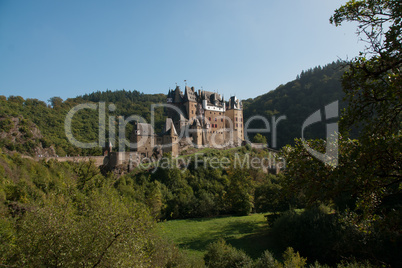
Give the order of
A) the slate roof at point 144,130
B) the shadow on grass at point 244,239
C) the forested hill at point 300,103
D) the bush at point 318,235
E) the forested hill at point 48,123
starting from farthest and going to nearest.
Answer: the forested hill at point 300,103 < the slate roof at point 144,130 < the forested hill at point 48,123 < the shadow on grass at point 244,239 < the bush at point 318,235

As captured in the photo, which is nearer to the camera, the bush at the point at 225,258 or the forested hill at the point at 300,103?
the bush at the point at 225,258

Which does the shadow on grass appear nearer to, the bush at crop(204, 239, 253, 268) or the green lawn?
the green lawn

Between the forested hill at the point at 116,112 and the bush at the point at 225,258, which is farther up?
the forested hill at the point at 116,112

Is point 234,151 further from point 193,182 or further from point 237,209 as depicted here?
point 237,209

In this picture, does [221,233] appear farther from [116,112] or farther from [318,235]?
[116,112]

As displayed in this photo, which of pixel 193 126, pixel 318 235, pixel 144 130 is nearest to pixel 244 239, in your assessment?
pixel 318 235

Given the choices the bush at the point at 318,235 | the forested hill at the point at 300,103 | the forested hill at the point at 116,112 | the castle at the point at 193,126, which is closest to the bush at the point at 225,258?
the bush at the point at 318,235

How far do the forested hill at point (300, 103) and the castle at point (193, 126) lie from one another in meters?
21.7

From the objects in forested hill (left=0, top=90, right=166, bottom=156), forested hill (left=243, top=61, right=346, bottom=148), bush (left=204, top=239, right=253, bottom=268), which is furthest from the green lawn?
forested hill (left=243, top=61, right=346, bottom=148)

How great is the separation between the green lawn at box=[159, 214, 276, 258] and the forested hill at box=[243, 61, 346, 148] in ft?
146

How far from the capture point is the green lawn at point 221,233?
21.7 meters

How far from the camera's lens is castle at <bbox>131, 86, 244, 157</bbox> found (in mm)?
41438

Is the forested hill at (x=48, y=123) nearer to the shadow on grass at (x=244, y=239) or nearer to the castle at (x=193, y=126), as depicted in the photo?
the castle at (x=193, y=126)

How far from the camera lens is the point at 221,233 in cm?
2511
